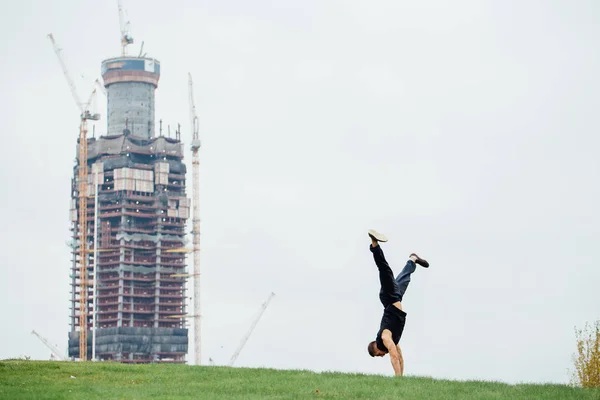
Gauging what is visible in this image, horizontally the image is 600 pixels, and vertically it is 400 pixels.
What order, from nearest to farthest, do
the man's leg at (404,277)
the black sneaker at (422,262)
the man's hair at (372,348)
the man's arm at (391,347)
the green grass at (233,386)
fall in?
1. the green grass at (233,386)
2. the man's arm at (391,347)
3. the man's hair at (372,348)
4. the man's leg at (404,277)
5. the black sneaker at (422,262)

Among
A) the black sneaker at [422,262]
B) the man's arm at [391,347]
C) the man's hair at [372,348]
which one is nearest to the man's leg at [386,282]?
the man's arm at [391,347]

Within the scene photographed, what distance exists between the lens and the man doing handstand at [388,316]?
99.6 ft

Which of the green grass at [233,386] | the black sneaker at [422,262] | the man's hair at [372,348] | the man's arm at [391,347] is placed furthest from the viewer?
the black sneaker at [422,262]

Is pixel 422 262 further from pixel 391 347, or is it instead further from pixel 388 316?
pixel 391 347

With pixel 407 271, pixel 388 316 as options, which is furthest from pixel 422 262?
pixel 388 316

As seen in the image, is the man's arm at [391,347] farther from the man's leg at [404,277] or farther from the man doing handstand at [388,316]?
the man's leg at [404,277]

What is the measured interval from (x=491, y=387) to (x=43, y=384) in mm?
12686

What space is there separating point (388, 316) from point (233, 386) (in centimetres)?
472

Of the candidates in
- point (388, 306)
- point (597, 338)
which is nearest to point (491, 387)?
point (388, 306)

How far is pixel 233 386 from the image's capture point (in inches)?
1209

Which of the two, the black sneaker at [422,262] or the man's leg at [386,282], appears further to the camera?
the black sneaker at [422,262]

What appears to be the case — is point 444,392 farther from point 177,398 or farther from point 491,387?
point 177,398

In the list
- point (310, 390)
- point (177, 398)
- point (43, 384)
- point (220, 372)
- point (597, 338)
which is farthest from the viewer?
point (597, 338)

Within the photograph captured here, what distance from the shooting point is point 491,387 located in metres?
Result: 29.5
